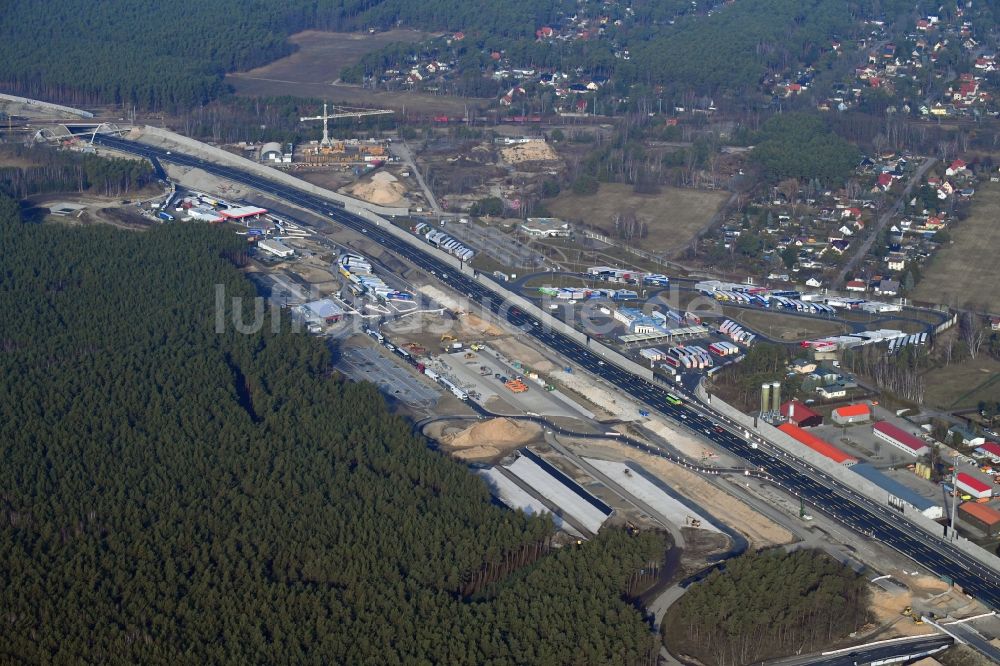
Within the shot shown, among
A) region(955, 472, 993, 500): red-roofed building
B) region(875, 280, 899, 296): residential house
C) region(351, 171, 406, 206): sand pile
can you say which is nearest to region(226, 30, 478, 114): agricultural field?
region(351, 171, 406, 206): sand pile

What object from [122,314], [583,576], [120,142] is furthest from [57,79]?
[583,576]

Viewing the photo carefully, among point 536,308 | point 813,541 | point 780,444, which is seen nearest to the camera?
point 813,541

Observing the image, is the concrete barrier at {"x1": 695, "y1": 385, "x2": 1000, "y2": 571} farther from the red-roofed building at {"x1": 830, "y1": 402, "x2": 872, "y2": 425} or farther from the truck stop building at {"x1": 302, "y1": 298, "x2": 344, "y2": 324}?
the truck stop building at {"x1": 302, "y1": 298, "x2": 344, "y2": 324}

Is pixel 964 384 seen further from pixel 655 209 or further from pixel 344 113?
pixel 344 113

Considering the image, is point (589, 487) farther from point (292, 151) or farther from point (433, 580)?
point (292, 151)

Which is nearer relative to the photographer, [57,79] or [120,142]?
[120,142]

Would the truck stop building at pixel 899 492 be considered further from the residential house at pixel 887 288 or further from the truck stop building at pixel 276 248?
the truck stop building at pixel 276 248
